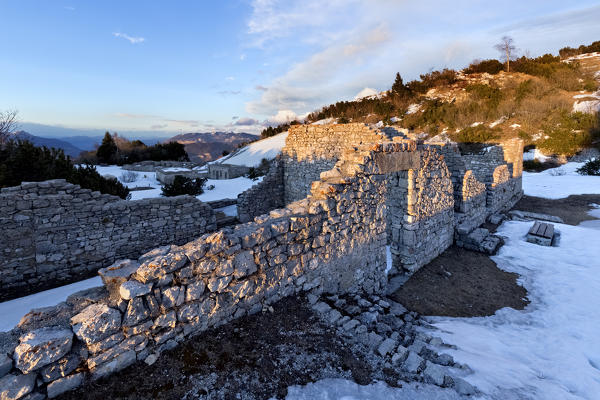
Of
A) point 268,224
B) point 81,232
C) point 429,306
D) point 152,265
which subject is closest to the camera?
point 152,265

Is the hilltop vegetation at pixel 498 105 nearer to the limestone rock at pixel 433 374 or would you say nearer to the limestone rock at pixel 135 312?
the limestone rock at pixel 433 374

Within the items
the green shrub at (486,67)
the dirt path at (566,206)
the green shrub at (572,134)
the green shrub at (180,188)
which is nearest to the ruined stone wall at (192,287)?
the green shrub at (180,188)

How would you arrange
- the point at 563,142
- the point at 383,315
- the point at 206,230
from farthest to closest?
the point at 563,142 < the point at 206,230 < the point at 383,315

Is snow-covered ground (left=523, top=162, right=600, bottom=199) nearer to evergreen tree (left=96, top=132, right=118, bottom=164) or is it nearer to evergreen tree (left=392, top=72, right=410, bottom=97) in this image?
evergreen tree (left=392, top=72, right=410, bottom=97)

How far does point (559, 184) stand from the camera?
17.0 metres

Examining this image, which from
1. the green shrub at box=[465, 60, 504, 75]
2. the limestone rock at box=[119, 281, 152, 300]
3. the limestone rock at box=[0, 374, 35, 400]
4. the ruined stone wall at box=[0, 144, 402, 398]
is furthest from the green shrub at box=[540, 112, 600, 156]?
the limestone rock at box=[0, 374, 35, 400]

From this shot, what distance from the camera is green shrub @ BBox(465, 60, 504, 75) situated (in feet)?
143

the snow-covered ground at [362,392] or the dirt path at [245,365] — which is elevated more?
the dirt path at [245,365]

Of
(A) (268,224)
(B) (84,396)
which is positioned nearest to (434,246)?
(A) (268,224)

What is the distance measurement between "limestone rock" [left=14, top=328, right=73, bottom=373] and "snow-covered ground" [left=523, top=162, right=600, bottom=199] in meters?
19.8

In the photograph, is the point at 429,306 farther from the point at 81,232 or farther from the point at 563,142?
the point at 563,142

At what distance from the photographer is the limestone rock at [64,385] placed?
2143 millimetres

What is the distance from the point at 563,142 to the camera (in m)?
24.1

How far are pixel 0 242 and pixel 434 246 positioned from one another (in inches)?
413
